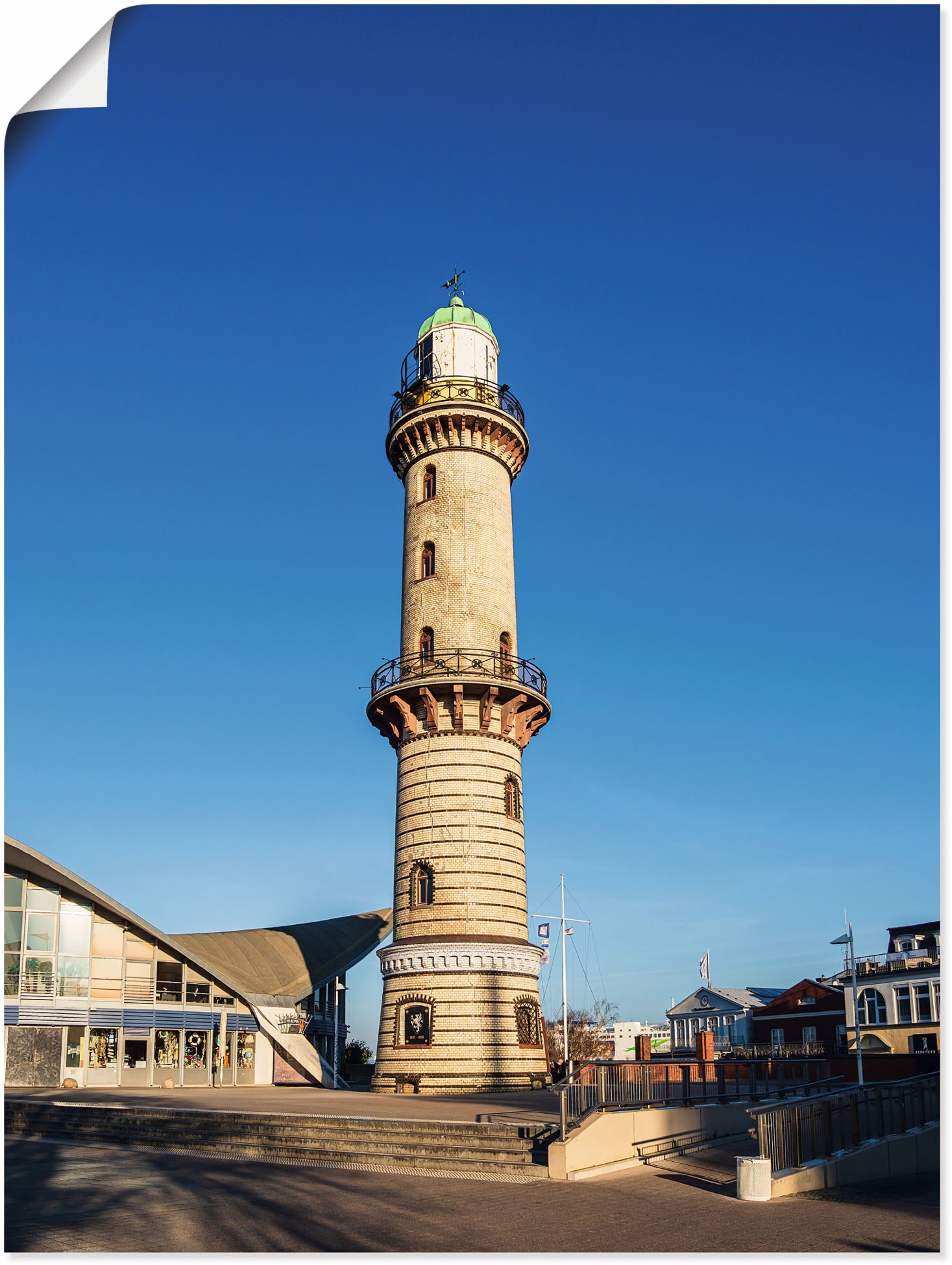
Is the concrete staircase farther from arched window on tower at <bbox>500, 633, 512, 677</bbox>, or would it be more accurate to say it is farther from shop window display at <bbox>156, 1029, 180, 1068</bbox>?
arched window on tower at <bbox>500, 633, 512, 677</bbox>

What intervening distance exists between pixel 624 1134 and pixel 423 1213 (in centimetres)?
567

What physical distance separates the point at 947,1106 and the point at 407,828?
2410cm

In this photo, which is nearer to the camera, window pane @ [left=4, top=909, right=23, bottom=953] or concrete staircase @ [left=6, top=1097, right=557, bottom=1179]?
concrete staircase @ [left=6, top=1097, right=557, bottom=1179]

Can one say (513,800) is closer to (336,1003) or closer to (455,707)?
(455,707)

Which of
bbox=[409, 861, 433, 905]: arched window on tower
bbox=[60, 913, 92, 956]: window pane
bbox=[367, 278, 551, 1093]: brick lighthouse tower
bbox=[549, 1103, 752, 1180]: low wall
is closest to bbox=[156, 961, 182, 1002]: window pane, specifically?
bbox=[60, 913, 92, 956]: window pane

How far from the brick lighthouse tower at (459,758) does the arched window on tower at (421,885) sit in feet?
0.14

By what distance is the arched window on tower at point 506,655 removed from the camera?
31594 millimetres

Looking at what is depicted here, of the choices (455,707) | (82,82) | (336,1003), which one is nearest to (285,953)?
(336,1003)

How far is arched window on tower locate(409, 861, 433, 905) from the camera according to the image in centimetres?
2973

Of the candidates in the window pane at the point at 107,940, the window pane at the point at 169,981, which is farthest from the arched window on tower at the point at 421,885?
the window pane at the point at 107,940

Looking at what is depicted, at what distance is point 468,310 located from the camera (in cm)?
3716

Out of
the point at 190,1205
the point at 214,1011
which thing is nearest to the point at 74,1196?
the point at 190,1205

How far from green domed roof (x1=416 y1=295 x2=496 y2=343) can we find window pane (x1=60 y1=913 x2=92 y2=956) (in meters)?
22.9

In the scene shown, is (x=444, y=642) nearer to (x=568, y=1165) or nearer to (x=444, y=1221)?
(x=568, y=1165)
